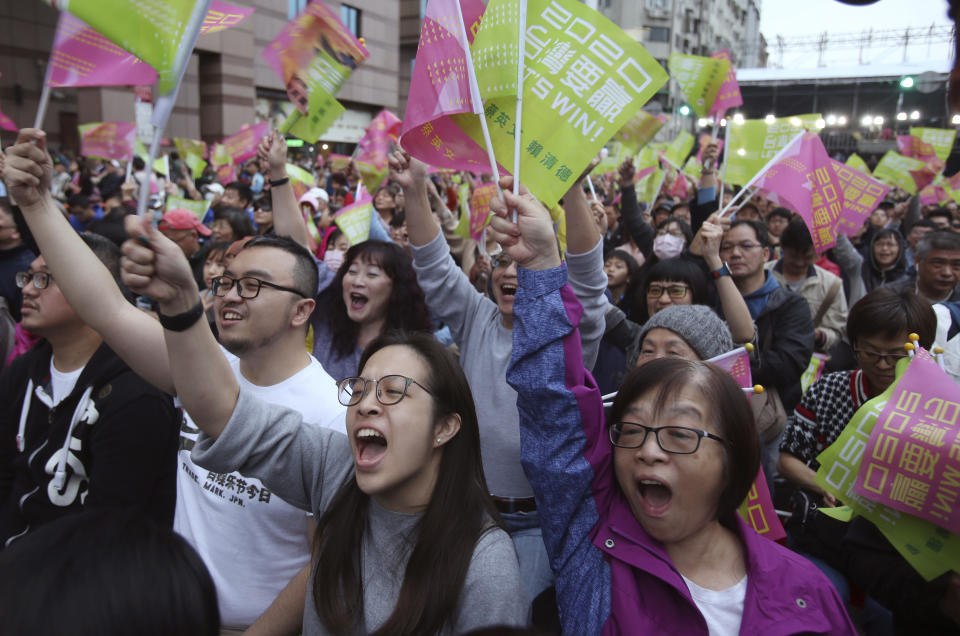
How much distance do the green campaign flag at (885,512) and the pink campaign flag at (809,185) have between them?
8.53 ft

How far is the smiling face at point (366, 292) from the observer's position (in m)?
3.36

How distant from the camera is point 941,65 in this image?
31828mm

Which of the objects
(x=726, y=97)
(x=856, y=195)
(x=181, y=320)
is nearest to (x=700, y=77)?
(x=726, y=97)

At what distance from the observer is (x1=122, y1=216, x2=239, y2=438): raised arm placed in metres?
1.37

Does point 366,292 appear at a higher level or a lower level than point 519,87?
lower

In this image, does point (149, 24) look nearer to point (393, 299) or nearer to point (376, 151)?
point (393, 299)

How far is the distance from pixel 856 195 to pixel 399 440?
547 centimetres

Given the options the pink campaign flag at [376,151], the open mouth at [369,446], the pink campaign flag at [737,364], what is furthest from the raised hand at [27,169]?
the pink campaign flag at [376,151]

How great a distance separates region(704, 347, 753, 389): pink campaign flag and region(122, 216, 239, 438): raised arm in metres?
1.71

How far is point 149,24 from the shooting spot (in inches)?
58.2

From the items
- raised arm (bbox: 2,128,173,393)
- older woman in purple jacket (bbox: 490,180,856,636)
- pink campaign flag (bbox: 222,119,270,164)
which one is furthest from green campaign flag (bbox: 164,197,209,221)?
older woman in purple jacket (bbox: 490,180,856,636)

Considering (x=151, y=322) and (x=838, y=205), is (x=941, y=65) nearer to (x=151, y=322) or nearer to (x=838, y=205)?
(x=838, y=205)

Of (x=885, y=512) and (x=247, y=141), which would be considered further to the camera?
(x=247, y=141)

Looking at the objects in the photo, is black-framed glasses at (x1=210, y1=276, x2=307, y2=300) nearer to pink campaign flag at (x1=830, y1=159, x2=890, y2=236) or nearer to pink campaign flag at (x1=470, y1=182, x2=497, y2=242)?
pink campaign flag at (x1=470, y1=182, x2=497, y2=242)
